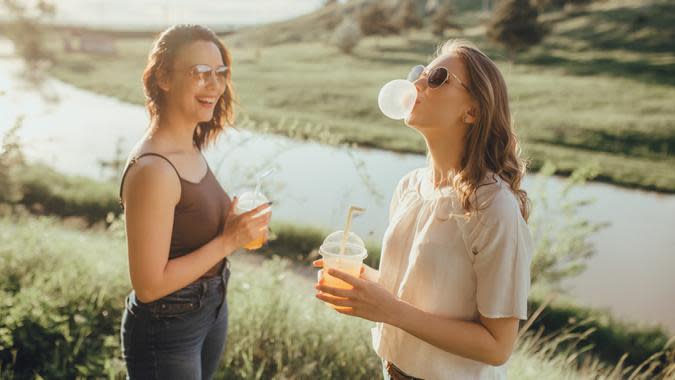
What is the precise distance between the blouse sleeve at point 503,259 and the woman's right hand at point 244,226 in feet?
3.01

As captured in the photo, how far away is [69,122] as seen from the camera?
21.4 meters

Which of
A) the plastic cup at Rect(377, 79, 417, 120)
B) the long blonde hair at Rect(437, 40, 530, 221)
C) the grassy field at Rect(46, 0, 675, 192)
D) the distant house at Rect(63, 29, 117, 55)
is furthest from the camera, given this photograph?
the distant house at Rect(63, 29, 117, 55)


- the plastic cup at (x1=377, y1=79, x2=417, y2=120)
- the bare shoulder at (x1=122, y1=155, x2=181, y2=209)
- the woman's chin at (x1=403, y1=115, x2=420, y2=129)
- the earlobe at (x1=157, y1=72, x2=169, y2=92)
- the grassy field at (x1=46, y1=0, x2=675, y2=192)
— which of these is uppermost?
the earlobe at (x1=157, y1=72, x2=169, y2=92)

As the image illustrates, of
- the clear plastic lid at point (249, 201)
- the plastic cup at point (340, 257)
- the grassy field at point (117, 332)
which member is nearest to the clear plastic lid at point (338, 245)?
the plastic cup at point (340, 257)

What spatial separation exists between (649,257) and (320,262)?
11.0 m

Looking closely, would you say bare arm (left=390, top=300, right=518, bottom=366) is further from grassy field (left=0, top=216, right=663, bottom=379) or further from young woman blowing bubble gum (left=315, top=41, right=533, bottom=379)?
grassy field (left=0, top=216, right=663, bottom=379)

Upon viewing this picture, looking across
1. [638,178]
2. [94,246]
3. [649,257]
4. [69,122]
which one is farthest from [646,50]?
[94,246]

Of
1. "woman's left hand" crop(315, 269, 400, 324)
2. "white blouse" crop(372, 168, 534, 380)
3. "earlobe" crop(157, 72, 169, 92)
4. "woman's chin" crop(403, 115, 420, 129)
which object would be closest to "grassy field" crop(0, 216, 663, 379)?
"white blouse" crop(372, 168, 534, 380)

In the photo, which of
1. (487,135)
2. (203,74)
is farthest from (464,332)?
(203,74)

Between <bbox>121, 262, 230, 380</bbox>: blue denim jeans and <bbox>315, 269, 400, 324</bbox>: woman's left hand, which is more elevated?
<bbox>315, 269, 400, 324</bbox>: woman's left hand

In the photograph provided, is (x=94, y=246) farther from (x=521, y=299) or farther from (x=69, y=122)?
(x=69, y=122)

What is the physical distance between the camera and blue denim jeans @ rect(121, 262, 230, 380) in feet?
6.24

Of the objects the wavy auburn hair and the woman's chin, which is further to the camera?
the wavy auburn hair

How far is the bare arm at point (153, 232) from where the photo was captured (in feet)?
5.57
